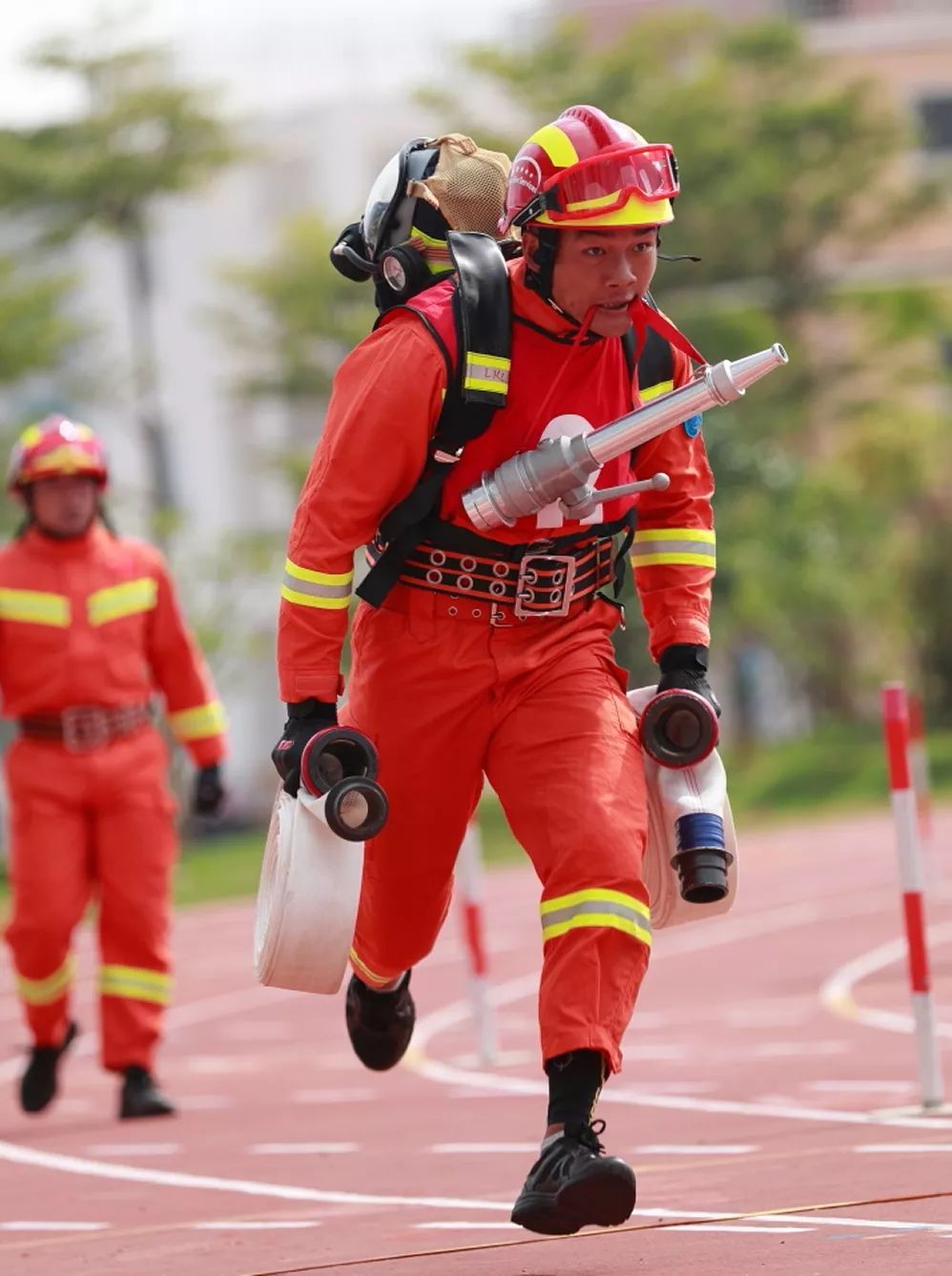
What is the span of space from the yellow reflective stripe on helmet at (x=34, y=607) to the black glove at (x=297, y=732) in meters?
4.33

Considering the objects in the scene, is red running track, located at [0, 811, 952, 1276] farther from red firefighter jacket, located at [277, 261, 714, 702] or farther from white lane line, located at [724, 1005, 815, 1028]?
red firefighter jacket, located at [277, 261, 714, 702]

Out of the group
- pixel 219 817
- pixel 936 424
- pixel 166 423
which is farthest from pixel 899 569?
pixel 219 817

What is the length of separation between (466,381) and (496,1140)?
10.6 ft

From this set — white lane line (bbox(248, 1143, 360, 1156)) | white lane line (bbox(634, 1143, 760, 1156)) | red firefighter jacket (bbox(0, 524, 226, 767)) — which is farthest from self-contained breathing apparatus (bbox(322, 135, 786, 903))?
red firefighter jacket (bbox(0, 524, 226, 767))

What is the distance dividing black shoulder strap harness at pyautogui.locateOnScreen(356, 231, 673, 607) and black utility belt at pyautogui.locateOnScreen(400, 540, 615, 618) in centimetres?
5

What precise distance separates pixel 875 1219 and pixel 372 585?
5.76 ft

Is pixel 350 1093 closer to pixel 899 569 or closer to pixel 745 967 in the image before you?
pixel 745 967

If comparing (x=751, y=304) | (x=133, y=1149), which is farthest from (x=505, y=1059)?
(x=751, y=304)

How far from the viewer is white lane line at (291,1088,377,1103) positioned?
10250 mm

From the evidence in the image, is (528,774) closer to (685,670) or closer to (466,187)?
(685,670)

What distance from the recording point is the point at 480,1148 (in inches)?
328

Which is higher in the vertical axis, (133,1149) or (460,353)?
(460,353)

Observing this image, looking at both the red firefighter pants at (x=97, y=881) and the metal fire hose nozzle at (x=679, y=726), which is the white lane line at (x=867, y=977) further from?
the metal fire hose nozzle at (x=679, y=726)

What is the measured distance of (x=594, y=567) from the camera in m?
6.41
